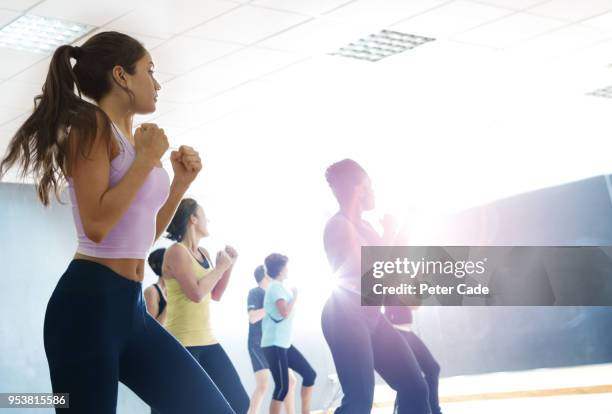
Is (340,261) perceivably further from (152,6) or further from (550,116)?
(550,116)

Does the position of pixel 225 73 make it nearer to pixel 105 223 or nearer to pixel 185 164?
pixel 185 164

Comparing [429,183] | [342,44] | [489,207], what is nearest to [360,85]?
[342,44]

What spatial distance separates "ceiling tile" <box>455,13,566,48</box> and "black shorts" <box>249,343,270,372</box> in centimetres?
292

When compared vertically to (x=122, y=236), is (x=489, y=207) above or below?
below

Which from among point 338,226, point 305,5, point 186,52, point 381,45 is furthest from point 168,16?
point 338,226

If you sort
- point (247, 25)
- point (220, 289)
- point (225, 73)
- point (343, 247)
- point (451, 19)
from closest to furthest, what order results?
1. point (343, 247)
2. point (220, 289)
3. point (247, 25)
4. point (451, 19)
5. point (225, 73)

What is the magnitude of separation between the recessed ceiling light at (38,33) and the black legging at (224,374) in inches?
102

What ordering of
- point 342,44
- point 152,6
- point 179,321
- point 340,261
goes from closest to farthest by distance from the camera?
point 340,261 → point 179,321 → point 152,6 → point 342,44

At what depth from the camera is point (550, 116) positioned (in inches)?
336

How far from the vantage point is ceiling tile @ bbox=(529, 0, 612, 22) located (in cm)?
555

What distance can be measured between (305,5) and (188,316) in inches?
94.1

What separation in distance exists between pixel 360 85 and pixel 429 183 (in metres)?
4.70

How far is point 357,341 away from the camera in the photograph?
305cm

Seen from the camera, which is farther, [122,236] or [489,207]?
[489,207]
